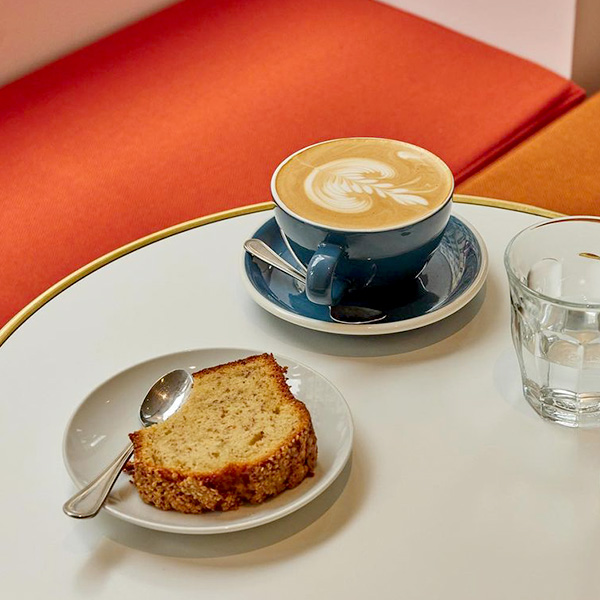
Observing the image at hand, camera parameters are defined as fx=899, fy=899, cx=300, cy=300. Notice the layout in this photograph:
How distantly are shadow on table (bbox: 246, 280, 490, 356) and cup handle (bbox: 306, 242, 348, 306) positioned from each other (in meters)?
0.04

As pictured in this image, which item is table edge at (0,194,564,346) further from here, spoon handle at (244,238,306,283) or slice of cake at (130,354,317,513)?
slice of cake at (130,354,317,513)

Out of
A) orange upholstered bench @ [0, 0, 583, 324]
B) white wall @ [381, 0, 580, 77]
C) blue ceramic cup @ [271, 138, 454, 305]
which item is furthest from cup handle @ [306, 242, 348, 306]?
white wall @ [381, 0, 580, 77]

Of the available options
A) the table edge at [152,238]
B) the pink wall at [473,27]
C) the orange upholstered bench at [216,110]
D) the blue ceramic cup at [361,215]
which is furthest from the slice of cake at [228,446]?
the pink wall at [473,27]

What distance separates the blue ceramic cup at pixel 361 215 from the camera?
0.71 meters

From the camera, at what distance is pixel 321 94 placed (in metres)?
1.46

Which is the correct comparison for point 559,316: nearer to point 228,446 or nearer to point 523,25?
point 228,446

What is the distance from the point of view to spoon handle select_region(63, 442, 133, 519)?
552 mm

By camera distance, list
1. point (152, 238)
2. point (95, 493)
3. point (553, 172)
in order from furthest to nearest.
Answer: point (553, 172)
point (152, 238)
point (95, 493)

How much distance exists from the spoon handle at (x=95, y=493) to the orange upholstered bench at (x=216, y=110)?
1.92 feet

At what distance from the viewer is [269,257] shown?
788mm

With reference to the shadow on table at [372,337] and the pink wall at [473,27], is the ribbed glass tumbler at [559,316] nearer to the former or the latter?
the shadow on table at [372,337]

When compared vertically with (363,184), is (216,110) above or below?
below

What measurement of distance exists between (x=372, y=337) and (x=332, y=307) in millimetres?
43

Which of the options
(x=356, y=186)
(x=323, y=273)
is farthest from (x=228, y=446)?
(x=356, y=186)
